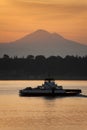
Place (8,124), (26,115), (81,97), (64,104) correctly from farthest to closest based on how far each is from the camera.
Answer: (81,97)
(64,104)
(26,115)
(8,124)

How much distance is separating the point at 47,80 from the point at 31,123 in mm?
61618

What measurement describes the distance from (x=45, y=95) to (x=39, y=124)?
5663 centimetres

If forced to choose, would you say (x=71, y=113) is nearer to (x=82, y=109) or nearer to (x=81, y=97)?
(x=82, y=109)

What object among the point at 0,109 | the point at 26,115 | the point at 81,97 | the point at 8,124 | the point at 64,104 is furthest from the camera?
the point at 81,97

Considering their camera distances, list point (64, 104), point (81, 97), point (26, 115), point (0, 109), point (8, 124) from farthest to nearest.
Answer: point (81, 97) → point (64, 104) → point (0, 109) → point (26, 115) → point (8, 124)

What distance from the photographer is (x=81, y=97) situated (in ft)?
413

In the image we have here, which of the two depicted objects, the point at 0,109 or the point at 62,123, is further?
the point at 0,109

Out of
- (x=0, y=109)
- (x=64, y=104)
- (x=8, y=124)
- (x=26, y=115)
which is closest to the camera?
(x=8, y=124)

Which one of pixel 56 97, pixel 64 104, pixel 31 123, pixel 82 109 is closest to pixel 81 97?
pixel 56 97

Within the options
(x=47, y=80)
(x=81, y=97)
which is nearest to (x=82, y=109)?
(x=81, y=97)

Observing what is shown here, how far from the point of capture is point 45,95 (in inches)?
5032

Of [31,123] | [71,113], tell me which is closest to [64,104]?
[71,113]

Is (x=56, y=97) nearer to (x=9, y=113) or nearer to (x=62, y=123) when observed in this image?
(x=9, y=113)

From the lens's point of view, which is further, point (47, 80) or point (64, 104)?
point (47, 80)
